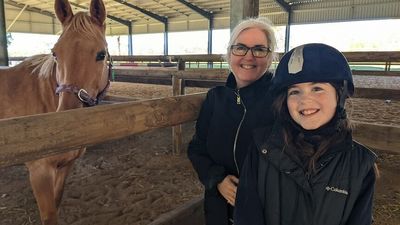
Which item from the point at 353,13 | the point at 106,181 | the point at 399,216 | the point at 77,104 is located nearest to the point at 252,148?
the point at 77,104

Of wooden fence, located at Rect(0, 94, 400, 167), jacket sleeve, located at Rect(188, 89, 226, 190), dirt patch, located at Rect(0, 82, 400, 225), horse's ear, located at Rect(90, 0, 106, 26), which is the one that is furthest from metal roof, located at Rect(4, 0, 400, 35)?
wooden fence, located at Rect(0, 94, 400, 167)

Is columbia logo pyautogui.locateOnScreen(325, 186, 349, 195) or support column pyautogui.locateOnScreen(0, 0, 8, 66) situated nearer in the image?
columbia logo pyautogui.locateOnScreen(325, 186, 349, 195)

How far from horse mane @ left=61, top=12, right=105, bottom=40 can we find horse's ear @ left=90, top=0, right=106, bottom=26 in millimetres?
103

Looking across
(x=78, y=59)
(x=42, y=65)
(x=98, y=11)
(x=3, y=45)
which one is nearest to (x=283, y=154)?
(x=78, y=59)

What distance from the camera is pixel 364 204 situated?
1.06 meters

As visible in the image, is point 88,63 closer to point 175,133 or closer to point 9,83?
point 9,83

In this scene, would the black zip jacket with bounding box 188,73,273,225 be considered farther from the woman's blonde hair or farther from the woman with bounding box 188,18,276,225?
the woman's blonde hair

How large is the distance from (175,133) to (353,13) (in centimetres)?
1702

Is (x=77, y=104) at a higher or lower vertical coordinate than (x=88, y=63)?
lower

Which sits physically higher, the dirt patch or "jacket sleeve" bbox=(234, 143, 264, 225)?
"jacket sleeve" bbox=(234, 143, 264, 225)

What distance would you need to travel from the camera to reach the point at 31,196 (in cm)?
309

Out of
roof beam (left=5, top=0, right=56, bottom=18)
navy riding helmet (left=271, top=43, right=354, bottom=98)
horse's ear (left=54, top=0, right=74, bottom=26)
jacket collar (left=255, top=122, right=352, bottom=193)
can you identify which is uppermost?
roof beam (left=5, top=0, right=56, bottom=18)

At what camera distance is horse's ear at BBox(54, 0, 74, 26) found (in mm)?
2059

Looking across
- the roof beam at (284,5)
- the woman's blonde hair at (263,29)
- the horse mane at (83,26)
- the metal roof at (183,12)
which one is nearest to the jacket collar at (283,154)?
the woman's blonde hair at (263,29)
